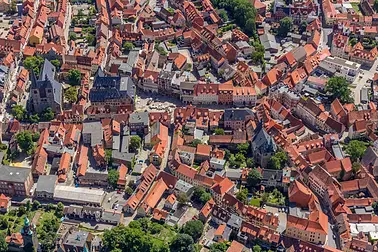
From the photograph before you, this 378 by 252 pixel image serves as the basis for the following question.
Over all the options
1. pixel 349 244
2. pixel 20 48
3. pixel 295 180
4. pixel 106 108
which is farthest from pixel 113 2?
pixel 349 244

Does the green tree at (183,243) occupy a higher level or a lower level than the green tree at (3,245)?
higher

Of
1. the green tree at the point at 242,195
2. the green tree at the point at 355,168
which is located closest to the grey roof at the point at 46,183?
the green tree at the point at 242,195

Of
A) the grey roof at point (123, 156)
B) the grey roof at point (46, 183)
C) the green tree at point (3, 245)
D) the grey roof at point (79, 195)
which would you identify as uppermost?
the grey roof at point (123, 156)

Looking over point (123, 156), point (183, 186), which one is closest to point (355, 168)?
point (183, 186)

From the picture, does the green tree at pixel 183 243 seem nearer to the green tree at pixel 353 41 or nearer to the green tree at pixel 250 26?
the green tree at pixel 250 26

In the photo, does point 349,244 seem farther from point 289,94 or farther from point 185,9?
point 185,9
